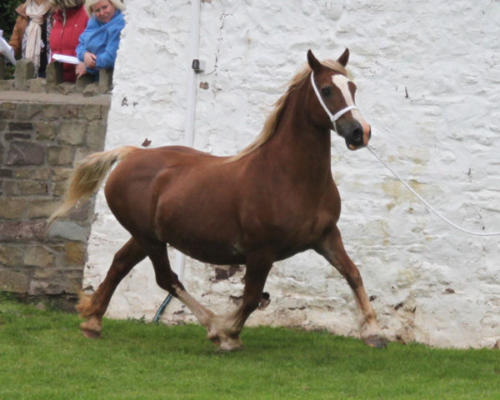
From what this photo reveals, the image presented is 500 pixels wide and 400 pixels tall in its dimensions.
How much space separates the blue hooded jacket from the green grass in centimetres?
246

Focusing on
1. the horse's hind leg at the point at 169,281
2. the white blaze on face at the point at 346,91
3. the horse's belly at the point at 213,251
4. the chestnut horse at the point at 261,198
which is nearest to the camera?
the white blaze on face at the point at 346,91

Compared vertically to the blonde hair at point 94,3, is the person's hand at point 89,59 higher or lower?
lower

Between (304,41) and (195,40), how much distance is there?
1.00 meters

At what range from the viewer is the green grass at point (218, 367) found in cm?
716

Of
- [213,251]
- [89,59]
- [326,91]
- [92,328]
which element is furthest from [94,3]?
[326,91]

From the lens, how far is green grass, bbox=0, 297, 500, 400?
7.16 meters

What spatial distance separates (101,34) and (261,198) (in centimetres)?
338

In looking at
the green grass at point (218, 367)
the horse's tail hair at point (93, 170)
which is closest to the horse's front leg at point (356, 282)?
the green grass at point (218, 367)

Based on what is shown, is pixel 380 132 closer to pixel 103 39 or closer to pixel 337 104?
pixel 337 104

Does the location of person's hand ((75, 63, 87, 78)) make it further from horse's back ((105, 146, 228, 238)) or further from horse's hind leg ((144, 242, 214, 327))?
horse's hind leg ((144, 242, 214, 327))

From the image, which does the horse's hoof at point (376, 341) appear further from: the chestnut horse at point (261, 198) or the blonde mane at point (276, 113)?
the blonde mane at point (276, 113)

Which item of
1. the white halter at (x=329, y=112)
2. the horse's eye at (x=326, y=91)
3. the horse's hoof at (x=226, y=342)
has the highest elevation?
the horse's eye at (x=326, y=91)

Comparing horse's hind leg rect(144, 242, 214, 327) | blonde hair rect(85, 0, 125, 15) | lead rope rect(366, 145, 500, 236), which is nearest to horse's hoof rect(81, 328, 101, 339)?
horse's hind leg rect(144, 242, 214, 327)

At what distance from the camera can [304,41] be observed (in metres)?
9.68
